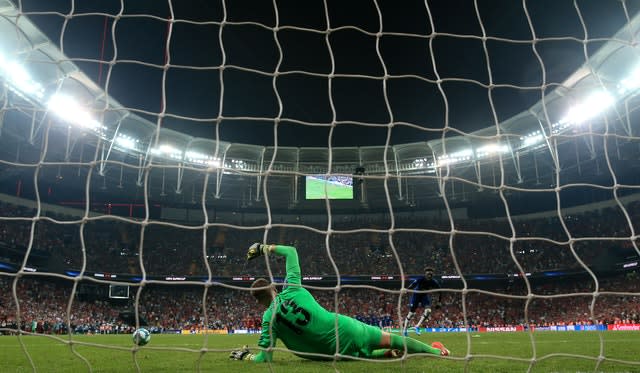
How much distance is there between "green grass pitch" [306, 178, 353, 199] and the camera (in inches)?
1326

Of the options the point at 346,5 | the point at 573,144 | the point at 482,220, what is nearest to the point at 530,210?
the point at 482,220

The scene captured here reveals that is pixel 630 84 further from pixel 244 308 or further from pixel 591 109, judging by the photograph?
pixel 244 308

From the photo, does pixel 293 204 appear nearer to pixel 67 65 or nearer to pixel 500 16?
pixel 67 65

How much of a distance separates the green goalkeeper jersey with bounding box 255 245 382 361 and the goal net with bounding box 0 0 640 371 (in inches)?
490

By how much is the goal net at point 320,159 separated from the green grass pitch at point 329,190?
0.16 metres

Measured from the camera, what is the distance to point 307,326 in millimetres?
4594

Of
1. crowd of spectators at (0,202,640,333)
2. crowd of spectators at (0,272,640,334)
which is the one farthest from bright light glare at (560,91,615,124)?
crowd of spectators at (0,272,640,334)

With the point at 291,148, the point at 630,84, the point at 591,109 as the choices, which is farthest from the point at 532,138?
the point at 291,148

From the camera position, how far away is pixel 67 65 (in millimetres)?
22438

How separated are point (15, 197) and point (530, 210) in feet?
115

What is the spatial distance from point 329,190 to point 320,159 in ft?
8.14

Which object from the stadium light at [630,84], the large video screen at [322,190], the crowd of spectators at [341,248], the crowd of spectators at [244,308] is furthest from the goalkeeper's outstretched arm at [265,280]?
the large video screen at [322,190]

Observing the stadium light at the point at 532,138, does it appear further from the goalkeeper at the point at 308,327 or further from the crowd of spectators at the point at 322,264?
the crowd of spectators at the point at 322,264

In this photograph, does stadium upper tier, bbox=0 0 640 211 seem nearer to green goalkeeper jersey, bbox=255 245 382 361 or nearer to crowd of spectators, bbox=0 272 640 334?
crowd of spectators, bbox=0 272 640 334
